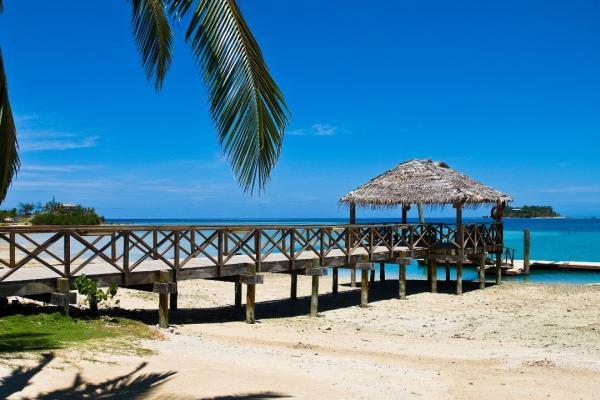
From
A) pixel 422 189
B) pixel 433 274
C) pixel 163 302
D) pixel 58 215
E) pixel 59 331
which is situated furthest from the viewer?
pixel 58 215

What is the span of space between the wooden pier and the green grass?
417 mm

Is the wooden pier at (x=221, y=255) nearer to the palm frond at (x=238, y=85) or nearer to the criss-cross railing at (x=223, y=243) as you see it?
the criss-cross railing at (x=223, y=243)

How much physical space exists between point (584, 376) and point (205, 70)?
7.70 metres

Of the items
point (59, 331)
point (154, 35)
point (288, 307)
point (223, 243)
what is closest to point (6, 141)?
point (154, 35)

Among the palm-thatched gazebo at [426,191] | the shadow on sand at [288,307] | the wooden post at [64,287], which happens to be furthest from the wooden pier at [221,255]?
the palm-thatched gazebo at [426,191]

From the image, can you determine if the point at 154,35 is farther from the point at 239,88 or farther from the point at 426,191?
the point at 426,191

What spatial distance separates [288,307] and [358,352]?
600 cm

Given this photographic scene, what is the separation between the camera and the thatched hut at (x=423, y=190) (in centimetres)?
2108

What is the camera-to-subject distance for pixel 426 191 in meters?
21.4

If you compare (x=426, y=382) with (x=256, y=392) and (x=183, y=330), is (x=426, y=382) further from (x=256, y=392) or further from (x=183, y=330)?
(x=183, y=330)

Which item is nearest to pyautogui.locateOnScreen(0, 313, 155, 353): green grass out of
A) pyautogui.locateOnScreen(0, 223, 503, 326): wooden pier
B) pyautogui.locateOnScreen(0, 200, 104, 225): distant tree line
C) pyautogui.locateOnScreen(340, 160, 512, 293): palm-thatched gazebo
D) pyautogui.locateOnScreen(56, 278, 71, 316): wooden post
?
pyautogui.locateOnScreen(56, 278, 71, 316): wooden post

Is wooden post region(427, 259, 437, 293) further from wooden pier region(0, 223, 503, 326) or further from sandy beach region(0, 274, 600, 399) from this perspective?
sandy beach region(0, 274, 600, 399)

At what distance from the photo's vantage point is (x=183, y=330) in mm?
12406

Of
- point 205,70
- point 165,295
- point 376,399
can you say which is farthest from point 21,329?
point 205,70
